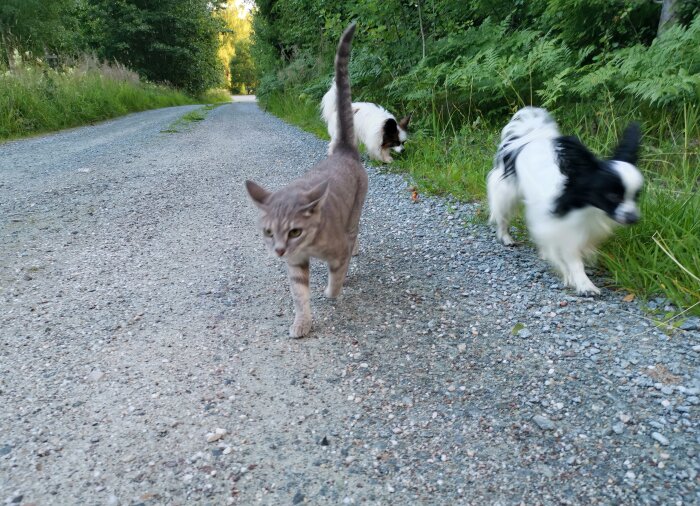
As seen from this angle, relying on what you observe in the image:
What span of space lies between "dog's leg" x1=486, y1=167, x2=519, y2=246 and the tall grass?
9.77 meters

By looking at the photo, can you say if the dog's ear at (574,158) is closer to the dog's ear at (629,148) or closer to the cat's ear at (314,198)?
the dog's ear at (629,148)

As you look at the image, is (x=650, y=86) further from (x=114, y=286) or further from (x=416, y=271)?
(x=114, y=286)

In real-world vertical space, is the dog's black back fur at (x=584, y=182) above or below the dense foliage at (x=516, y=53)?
below

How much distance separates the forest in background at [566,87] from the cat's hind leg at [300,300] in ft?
6.40

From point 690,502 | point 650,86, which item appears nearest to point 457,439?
point 690,502

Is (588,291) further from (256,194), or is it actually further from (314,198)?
(256,194)

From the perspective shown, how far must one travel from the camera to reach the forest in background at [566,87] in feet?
9.64

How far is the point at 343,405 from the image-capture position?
81.8 inches

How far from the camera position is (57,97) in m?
10.8

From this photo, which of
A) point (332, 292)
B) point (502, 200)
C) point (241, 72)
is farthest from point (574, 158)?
point (241, 72)

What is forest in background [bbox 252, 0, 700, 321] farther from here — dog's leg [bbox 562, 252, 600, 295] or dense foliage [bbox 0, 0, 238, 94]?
dense foliage [bbox 0, 0, 238, 94]

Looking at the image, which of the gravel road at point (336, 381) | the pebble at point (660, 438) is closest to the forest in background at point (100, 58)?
the gravel road at point (336, 381)

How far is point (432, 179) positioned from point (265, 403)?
357 cm

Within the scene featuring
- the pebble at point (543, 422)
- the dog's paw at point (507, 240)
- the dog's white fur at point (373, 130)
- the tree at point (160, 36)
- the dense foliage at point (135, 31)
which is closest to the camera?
the pebble at point (543, 422)
